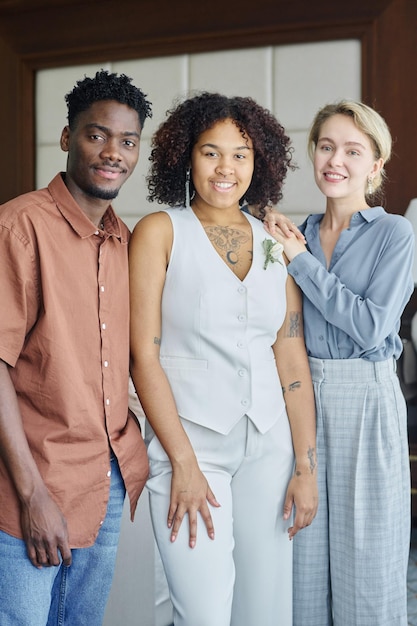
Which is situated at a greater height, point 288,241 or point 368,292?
point 288,241

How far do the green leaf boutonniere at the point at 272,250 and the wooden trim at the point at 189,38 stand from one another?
1714mm

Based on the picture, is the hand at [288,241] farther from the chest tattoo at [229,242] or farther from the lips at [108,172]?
the lips at [108,172]

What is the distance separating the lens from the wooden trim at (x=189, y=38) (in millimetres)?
3295

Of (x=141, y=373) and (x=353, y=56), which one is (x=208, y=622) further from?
(x=353, y=56)

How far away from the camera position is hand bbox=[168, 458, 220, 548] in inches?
62.4

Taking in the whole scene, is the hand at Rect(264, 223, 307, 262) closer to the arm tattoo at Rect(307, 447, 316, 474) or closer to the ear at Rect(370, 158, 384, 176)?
the ear at Rect(370, 158, 384, 176)

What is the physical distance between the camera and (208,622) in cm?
156

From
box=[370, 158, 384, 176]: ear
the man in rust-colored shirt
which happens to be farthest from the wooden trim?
the man in rust-colored shirt

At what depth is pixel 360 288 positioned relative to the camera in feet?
6.36

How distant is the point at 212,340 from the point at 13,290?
1.60ft

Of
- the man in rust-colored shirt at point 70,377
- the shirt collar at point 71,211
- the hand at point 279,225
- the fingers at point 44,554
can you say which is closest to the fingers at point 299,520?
the man in rust-colored shirt at point 70,377

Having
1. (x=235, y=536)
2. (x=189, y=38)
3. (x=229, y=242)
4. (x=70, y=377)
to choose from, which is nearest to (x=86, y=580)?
(x=235, y=536)

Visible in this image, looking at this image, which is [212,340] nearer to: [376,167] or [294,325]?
[294,325]

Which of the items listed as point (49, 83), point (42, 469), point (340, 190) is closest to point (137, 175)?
point (49, 83)
